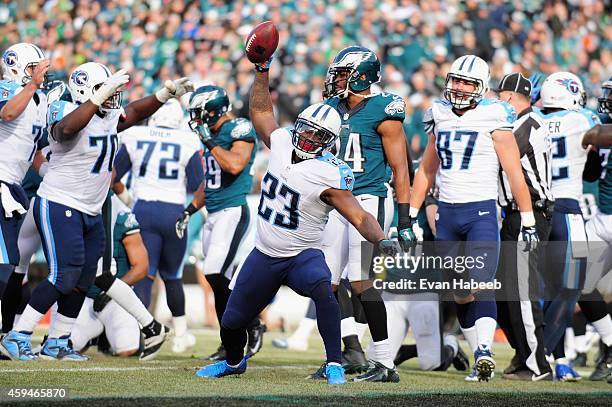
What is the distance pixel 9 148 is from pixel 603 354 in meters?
4.75

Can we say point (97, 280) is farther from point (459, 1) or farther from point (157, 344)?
point (459, 1)

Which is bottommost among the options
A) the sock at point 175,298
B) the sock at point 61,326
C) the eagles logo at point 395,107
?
the sock at point 61,326

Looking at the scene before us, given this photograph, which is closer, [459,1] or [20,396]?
[20,396]

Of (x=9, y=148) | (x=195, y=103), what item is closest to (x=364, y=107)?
(x=195, y=103)

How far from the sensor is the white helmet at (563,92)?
25.8ft

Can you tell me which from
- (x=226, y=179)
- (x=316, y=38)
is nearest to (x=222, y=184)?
(x=226, y=179)

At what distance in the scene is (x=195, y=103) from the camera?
8.20 meters

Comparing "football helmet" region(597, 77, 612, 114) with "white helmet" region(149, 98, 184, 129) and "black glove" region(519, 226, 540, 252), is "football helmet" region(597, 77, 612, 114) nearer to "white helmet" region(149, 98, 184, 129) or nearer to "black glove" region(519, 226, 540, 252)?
"black glove" region(519, 226, 540, 252)

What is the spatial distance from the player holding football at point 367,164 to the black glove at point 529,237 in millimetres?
935

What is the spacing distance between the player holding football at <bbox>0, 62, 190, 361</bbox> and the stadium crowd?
276 inches

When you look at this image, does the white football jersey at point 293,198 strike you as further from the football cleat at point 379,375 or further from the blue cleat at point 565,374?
the blue cleat at point 565,374

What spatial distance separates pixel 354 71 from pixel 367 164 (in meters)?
0.61

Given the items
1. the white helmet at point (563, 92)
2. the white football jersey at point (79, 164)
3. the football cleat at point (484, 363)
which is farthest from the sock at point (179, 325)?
the white helmet at point (563, 92)

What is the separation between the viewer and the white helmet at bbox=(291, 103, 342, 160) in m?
5.79
